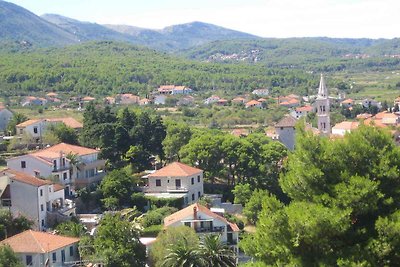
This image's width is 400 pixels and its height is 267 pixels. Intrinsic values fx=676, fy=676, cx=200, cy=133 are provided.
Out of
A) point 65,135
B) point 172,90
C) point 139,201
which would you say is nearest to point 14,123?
point 65,135

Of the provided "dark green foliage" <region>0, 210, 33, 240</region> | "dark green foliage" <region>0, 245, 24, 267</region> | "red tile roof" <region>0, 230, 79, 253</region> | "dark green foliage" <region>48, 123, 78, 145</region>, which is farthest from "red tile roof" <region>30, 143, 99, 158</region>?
"dark green foliage" <region>0, 245, 24, 267</region>

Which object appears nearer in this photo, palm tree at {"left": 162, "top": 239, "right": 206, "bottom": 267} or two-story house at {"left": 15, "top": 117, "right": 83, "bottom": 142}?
palm tree at {"left": 162, "top": 239, "right": 206, "bottom": 267}

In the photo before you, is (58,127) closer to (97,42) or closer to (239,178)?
(239,178)

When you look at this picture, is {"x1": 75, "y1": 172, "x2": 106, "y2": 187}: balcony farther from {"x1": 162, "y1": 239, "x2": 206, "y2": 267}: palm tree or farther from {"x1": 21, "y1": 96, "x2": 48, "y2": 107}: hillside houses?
{"x1": 21, "y1": 96, "x2": 48, "y2": 107}: hillside houses

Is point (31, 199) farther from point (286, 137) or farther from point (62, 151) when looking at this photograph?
point (286, 137)

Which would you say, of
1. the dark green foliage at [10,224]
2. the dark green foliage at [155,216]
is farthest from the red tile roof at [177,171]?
the dark green foliage at [10,224]

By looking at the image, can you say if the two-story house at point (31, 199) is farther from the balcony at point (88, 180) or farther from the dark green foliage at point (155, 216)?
the balcony at point (88, 180)
